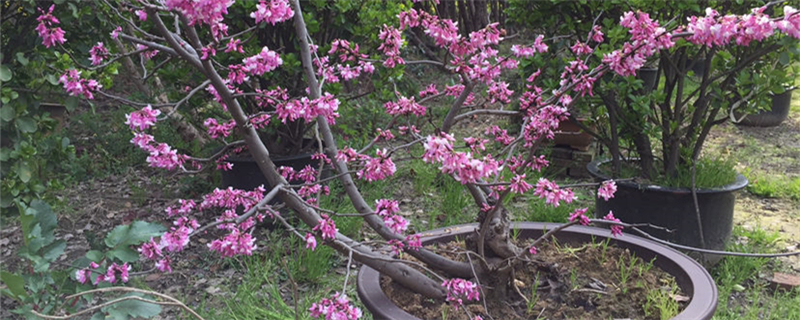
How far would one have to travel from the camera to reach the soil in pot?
76.9 inches

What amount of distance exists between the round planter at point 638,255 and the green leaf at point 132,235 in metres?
0.60

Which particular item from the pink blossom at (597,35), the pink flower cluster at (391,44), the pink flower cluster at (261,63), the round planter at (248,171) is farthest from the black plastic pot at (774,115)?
the pink flower cluster at (261,63)

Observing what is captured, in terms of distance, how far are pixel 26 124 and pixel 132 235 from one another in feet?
2.98

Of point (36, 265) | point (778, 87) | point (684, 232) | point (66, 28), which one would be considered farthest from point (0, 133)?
point (778, 87)

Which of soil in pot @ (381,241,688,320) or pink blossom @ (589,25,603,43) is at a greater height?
pink blossom @ (589,25,603,43)

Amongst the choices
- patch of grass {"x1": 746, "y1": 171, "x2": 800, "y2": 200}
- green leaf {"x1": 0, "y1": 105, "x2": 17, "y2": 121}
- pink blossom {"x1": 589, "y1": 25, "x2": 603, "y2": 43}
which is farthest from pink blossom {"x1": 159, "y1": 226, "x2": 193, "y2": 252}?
patch of grass {"x1": 746, "y1": 171, "x2": 800, "y2": 200}

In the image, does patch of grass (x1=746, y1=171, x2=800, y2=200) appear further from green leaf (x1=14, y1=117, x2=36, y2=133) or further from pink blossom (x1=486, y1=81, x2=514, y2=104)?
green leaf (x1=14, y1=117, x2=36, y2=133)

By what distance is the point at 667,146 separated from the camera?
3.54 meters

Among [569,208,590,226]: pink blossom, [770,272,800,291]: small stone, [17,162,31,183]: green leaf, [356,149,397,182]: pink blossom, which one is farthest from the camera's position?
[770,272,800,291]: small stone

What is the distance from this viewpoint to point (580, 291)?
2.08 metres

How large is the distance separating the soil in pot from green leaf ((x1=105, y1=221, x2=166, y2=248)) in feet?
2.46

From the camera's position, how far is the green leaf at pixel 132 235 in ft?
5.09

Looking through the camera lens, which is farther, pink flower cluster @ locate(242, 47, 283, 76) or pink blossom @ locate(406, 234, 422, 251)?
pink blossom @ locate(406, 234, 422, 251)

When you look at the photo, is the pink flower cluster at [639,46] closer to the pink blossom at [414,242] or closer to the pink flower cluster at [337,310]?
the pink blossom at [414,242]
